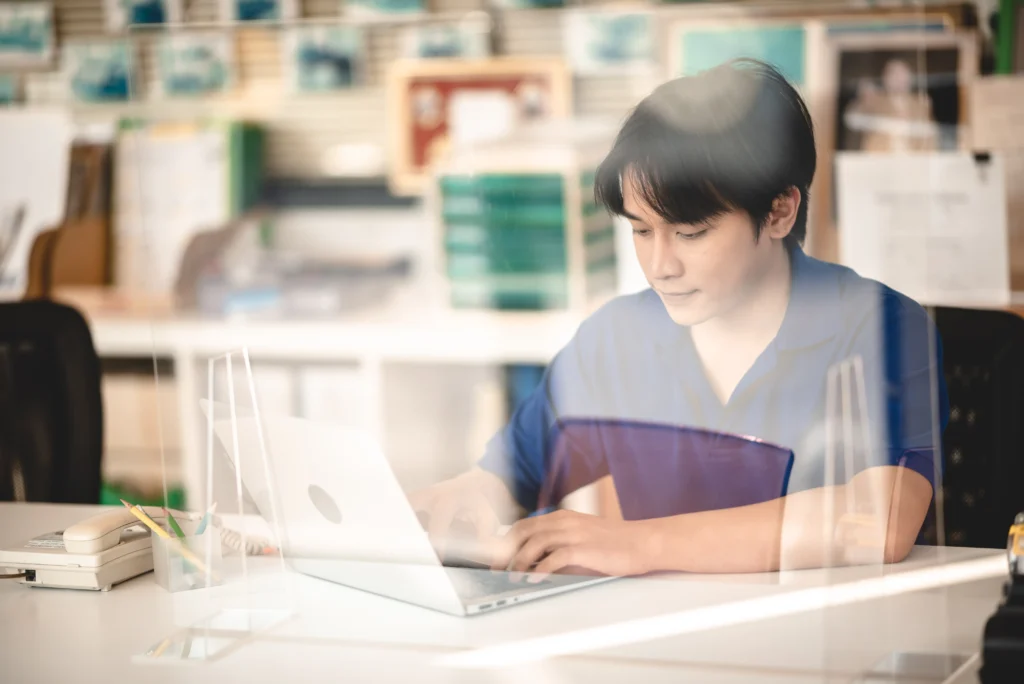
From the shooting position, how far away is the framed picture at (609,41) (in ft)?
4.40

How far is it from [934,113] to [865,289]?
240 millimetres

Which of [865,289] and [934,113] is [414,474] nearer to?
[865,289]

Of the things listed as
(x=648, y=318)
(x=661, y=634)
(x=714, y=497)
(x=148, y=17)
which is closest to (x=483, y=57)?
(x=648, y=318)

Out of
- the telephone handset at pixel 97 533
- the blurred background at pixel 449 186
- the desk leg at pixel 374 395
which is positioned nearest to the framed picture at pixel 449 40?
the blurred background at pixel 449 186

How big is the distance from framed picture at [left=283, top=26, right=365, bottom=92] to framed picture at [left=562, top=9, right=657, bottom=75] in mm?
250

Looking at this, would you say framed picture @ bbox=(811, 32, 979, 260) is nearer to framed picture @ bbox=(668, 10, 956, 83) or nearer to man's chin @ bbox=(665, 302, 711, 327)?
framed picture @ bbox=(668, 10, 956, 83)

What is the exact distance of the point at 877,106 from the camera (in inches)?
53.8

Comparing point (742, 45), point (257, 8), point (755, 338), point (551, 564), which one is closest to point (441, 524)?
point (551, 564)

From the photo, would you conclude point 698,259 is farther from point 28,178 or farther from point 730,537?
point 28,178

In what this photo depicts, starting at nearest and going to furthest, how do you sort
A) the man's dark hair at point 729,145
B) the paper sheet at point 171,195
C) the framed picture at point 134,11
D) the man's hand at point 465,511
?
the man's dark hair at point 729,145
the man's hand at point 465,511
the paper sheet at point 171,195
the framed picture at point 134,11

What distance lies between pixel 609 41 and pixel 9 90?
126 inches

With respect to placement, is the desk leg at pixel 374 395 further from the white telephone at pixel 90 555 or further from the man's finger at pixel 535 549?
the white telephone at pixel 90 555

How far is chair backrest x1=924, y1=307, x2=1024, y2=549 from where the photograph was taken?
190cm

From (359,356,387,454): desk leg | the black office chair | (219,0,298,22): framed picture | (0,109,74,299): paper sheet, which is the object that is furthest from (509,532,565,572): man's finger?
(0,109,74,299): paper sheet
